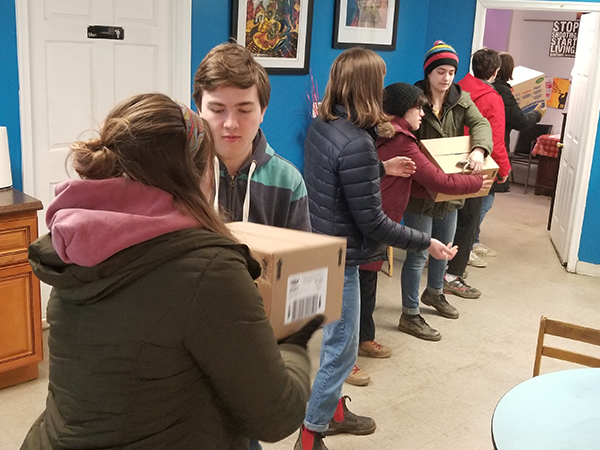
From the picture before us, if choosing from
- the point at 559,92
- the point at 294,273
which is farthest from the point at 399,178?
the point at 559,92

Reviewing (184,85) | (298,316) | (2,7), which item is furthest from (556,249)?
(298,316)

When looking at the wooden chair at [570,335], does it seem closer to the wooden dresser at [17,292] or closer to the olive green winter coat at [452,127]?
the olive green winter coat at [452,127]

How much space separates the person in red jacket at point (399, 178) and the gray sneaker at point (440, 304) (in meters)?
0.82

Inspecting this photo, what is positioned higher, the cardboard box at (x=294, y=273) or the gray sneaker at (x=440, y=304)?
the cardboard box at (x=294, y=273)

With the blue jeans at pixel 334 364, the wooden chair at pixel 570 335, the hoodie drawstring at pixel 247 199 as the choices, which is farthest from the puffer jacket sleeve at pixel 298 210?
the wooden chair at pixel 570 335

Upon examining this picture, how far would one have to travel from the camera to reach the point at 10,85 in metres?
3.47

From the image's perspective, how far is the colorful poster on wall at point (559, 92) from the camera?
30.7ft

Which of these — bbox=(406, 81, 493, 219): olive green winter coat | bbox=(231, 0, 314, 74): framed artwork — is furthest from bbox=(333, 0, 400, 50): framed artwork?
bbox=(406, 81, 493, 219): olive green winter coat

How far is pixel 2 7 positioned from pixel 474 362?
10.0ft

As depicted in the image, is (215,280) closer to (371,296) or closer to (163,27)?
(371,296)

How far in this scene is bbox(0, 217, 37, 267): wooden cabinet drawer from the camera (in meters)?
3.07

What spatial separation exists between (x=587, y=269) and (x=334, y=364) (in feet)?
11.5

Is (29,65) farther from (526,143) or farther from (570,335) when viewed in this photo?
(526,143)

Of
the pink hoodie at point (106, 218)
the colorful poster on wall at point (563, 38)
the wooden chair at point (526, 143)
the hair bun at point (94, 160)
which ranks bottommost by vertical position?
the wooden chair at point (526, 143)
